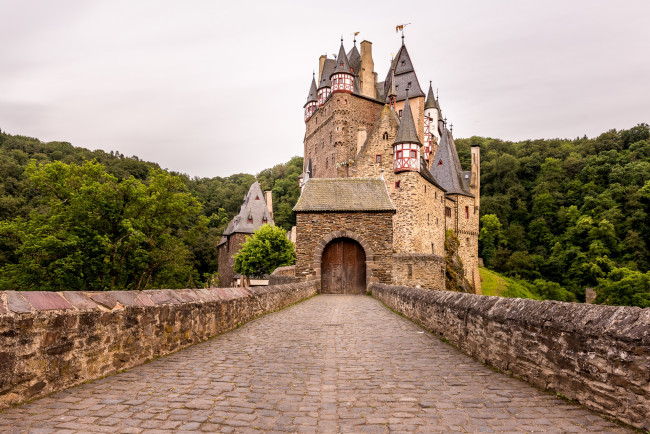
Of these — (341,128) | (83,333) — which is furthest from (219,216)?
(83,333)

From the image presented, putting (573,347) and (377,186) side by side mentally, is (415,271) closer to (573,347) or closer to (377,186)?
(377,186)

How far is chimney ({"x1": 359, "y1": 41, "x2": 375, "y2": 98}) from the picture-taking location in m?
53.3

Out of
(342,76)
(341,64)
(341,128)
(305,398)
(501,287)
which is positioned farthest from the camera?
(501,287)

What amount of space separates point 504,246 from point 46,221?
6282 cm

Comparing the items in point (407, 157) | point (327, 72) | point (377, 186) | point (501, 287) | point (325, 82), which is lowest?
point (501, 287)

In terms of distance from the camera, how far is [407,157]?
40.5 metres

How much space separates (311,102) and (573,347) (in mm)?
59281

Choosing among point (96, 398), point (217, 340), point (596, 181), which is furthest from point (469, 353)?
point (596, 181)

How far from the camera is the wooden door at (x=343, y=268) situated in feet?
78.2

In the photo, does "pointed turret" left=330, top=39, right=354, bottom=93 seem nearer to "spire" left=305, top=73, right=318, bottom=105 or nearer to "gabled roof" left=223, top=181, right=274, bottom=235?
"spire" left=305, top=73, right=318, bottom=105

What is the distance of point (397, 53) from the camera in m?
56.1

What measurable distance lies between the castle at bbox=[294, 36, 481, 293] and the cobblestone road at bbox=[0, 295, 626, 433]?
1646 centimetres

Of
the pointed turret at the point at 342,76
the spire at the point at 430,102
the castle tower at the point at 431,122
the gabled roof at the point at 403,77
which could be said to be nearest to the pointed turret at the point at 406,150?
the pointed turret at the point at 342,76

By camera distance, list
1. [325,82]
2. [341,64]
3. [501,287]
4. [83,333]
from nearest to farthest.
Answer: [83,333] < [341,64] < [501,287] < [325,82]
